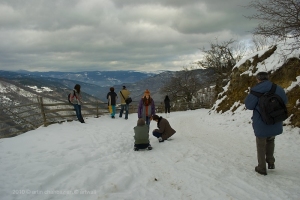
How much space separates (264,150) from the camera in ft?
13.9

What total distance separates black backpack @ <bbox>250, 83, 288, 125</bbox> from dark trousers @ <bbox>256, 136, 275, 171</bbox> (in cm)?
49

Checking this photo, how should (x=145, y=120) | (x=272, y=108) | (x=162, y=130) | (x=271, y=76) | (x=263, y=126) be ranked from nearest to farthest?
(x=272, y=108), (x=263, y=126), (x=162, y=130), (x=145, y=120), (x=271, y=76)

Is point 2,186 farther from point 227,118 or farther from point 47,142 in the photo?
point 227,118

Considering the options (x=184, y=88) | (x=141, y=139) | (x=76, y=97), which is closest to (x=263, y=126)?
(x=141, y=139)

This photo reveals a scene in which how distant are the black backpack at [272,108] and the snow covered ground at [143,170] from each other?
1228 millimetres

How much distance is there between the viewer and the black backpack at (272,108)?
12.9 feet

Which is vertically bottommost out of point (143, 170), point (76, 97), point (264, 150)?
point (143, 170)

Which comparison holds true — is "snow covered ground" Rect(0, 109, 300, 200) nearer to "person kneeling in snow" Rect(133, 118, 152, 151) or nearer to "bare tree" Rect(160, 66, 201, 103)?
"person kneeling in snow" Rect(133, 118, 152, 151)

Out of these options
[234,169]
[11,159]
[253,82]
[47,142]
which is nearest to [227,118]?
[253,82]

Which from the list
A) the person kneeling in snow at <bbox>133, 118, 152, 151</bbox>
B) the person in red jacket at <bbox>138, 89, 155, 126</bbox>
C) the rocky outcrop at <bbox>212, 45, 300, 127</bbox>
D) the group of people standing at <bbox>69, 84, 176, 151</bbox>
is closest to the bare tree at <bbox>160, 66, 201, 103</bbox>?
the rocky outcrop at <bbox>212, 45, 300, 127</bbox>

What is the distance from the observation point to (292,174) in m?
4.31

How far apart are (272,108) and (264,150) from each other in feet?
3.08

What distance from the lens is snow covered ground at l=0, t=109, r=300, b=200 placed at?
3.68 m

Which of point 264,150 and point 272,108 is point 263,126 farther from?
point 264,150
